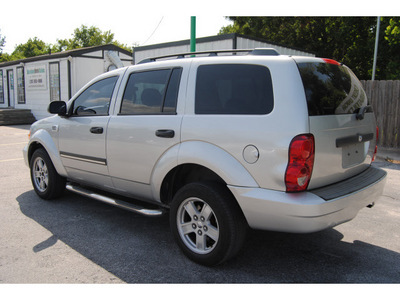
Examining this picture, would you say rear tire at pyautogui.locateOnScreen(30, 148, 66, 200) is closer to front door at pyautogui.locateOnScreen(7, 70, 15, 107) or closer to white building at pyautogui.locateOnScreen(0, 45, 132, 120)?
white building at pyautogui.locateOnScreen(0, 45, 132, 120)

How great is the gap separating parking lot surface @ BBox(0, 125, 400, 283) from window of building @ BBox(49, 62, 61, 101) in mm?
15609

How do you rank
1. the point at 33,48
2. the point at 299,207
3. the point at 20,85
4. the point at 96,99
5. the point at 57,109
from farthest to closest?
the point at 33,48, the point at 20,85, the point at 57,109, the point at 96,99, the point at 299,207

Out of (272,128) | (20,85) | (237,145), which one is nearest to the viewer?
(272,128)

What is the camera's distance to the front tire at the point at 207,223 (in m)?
2.96

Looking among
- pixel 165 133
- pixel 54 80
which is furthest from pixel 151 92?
pixel 54 80

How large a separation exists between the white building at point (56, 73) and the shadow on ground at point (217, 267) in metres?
15.2

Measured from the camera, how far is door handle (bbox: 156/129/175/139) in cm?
337

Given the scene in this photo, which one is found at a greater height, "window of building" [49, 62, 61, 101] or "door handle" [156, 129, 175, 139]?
"window of building" [49, 62, 61, 101]

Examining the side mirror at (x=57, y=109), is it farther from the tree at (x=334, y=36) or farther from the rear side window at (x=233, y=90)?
the tree at (x=334, y=36)

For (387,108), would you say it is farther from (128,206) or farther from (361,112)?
(128,206)

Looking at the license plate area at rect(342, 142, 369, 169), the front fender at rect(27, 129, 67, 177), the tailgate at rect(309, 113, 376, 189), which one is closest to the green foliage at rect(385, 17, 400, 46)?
the tailgate at rect(309, 113, 376, 189)

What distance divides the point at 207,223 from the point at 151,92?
1562mm

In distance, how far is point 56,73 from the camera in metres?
19.0

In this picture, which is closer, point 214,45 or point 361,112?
point 361,112
